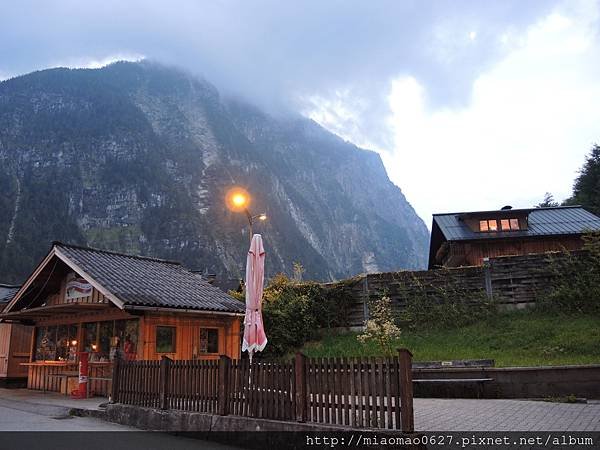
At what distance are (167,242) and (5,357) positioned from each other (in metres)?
94.3

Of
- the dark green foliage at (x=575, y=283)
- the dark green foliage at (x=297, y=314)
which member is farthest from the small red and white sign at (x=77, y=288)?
the dark green foliage at (x=575, y=283)

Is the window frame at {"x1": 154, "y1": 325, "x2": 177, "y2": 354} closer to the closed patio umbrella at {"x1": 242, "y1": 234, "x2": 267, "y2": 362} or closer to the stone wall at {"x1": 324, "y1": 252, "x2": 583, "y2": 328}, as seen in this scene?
the closed patio umbrella at {"x1": 242, "y1": 234, "x2": 267, "y2": 362}

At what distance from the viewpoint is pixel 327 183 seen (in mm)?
188375

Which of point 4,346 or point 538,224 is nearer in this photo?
point 4,346

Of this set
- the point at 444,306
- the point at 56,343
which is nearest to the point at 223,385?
the point at 56,343

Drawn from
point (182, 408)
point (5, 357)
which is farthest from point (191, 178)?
point (182, 408)

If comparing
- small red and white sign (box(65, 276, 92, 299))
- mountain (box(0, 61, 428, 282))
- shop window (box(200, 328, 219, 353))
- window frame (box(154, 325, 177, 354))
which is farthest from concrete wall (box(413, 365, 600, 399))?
mountain (box(0, 61, 428, 282))

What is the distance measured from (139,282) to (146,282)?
395 millimetres

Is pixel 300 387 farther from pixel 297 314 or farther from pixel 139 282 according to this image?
pixel 297 314

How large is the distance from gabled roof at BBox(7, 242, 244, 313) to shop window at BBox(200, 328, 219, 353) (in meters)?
0.96

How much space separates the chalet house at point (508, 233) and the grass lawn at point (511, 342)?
1186cm

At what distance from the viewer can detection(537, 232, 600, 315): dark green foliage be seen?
1805 cm

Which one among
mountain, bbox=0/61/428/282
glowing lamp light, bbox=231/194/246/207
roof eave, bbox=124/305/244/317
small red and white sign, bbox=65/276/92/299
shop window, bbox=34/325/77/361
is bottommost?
shop window, bbox=34/325/77/361

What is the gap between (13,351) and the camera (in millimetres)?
20859
